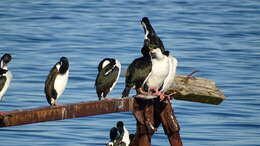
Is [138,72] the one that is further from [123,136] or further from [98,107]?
[123,136]

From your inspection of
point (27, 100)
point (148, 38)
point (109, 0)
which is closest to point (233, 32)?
point (109, 0)

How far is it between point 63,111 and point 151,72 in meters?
1.40

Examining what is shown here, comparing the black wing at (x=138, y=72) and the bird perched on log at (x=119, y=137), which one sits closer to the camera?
the black wing at (x=138, y=72)

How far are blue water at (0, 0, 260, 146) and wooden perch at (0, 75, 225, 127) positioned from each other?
5.94 meters

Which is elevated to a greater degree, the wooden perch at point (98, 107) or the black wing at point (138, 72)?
the black wing at point (138, 72)

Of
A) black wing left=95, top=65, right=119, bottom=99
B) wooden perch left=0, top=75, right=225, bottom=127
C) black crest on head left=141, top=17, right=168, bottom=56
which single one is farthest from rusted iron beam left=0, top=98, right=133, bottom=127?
black wing left=95, top=65, right=119, bottom=99

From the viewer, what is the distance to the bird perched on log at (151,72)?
12.5m

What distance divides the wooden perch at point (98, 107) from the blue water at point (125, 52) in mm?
5939

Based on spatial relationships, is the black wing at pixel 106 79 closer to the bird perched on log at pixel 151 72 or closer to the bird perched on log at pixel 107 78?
the bird perched on log at pixel 107 78

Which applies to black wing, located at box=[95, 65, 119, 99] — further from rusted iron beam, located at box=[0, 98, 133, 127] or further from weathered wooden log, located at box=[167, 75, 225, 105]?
rusted iron beam, located at box=[0, 98, 133, 127]

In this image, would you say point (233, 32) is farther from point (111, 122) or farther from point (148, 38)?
point (148, 38)

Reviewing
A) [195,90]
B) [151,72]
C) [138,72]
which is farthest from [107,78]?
[195,90]

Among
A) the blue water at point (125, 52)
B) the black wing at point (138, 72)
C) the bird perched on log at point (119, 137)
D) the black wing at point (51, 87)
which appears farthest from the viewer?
the blue water at point (125, 52)

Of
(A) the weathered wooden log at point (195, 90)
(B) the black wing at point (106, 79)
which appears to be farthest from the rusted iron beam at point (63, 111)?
(B) the black wing at point (106, 79)
